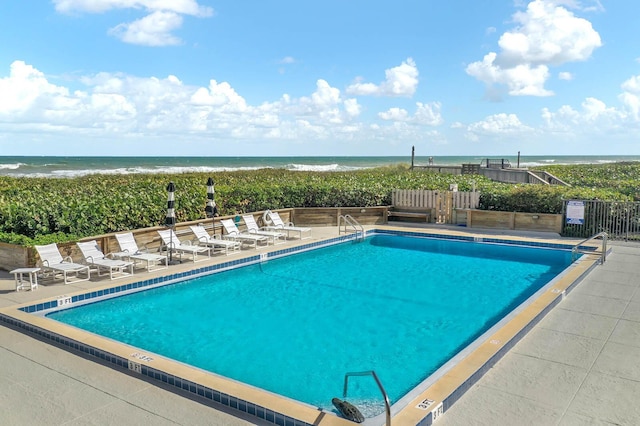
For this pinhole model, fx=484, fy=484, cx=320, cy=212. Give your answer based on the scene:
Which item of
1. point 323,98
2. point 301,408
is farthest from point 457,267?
point 323,98

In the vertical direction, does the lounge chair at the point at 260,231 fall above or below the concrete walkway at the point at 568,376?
above

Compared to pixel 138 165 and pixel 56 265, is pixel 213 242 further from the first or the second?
pixel 138 165

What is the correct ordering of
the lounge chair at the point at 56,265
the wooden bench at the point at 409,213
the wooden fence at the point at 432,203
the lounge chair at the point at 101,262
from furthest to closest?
the wooden bench at the point at 409,213 < the wooden fence at the point at 432,203 < the lounge chair at the point at 101,262 < the lounge chair at the point at 56,265

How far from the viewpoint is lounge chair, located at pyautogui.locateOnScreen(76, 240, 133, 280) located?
29.1 ft

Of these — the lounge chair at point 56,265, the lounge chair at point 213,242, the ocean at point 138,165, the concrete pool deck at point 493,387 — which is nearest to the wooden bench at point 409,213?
the lounge chair at point 213,242

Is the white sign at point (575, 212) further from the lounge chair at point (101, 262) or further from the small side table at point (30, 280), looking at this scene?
the small side table at point (30, 280)

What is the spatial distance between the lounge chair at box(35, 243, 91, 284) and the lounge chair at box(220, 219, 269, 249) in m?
3.87

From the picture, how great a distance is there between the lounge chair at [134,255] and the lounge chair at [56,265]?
2.79 feet

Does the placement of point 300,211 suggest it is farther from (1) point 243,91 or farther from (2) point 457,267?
(1) point 243,91

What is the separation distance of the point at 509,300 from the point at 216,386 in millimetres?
5811

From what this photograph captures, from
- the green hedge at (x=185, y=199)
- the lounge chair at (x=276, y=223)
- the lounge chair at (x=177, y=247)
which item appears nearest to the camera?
the green hedge at (x=185, y=199)

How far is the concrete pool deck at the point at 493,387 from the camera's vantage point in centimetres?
396

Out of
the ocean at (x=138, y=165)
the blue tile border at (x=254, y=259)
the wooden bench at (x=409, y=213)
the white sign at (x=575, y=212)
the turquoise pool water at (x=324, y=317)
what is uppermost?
the ocean at (x=138, y=165)

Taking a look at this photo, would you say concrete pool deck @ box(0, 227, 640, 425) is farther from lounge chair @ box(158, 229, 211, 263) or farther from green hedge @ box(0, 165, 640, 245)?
lounge chair @ box(158, 229, 211, 263)
